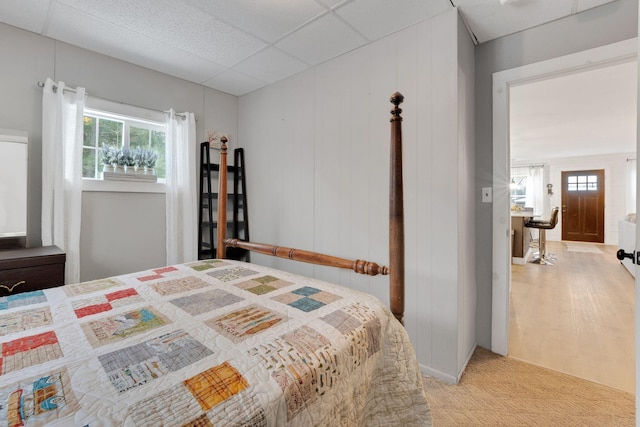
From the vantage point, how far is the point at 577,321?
2.68 metres

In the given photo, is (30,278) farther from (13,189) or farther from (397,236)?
(397,236)

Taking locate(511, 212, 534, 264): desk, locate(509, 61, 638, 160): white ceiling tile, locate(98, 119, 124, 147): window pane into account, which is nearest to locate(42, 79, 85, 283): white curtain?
locate(98, 119, 124, 147): window pane

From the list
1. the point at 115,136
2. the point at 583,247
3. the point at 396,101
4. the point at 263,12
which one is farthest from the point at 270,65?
the point at 583,247

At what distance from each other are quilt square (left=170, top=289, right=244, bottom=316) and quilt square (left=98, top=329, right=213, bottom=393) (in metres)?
0.23

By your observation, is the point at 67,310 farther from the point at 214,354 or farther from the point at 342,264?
the point at 342,264

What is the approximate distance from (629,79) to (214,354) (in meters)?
4.55

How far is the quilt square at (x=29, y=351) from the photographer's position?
742 millimetres

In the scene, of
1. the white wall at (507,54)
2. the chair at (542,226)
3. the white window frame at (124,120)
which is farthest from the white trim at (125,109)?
the chair at (542,226)

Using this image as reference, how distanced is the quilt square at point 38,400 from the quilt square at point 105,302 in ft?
1.47

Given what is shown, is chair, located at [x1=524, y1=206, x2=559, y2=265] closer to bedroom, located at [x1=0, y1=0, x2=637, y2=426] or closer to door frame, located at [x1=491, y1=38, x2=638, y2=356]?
door frame, located at [x1=491, y1=38, x2=638, y2=356]

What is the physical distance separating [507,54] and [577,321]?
8.05 ft

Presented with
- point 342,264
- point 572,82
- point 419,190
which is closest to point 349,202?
point 419,190

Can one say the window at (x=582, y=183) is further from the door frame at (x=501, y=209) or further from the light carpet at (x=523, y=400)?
the light carpet at (x=523, y=400)

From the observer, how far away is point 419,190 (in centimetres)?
199
